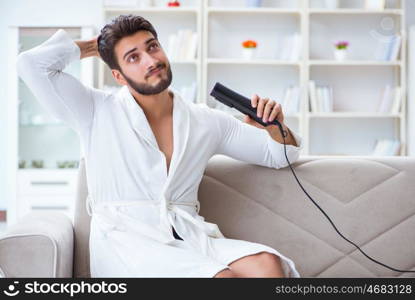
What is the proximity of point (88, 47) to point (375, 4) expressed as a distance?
3.71 m

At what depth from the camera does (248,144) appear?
193cm

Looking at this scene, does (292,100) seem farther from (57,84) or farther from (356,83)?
(57,84)

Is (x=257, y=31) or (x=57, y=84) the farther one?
(x=257, y=31)

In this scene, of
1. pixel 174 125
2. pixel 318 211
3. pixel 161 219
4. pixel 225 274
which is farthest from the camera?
pixel 318 211

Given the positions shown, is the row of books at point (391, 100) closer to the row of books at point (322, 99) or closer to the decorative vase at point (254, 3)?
the row of books at point (322, 99)

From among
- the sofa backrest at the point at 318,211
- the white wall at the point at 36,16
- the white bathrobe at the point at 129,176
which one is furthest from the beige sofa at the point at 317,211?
the white wall at the point at 36,16

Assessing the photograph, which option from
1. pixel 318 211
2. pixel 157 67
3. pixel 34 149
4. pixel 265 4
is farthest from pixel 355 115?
pixel 157 67

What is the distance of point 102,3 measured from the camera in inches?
194

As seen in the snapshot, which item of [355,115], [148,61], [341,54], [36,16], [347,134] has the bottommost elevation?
[347,134]

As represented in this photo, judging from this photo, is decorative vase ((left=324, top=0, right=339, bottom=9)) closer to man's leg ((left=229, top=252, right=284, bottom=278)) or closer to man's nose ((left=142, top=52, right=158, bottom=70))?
man's nose ((left=142, top=52, right=158, bottom=70))

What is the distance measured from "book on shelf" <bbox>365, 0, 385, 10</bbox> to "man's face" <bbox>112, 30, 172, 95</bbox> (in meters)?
3.62

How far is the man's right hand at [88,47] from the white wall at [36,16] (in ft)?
11.4

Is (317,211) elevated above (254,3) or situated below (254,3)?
below

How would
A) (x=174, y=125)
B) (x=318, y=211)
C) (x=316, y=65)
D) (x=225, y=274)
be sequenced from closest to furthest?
1. (x=225, y=274)
2. (x=174, y=125)
3. (x=318, y=211)
4. (x=316, y=65)
